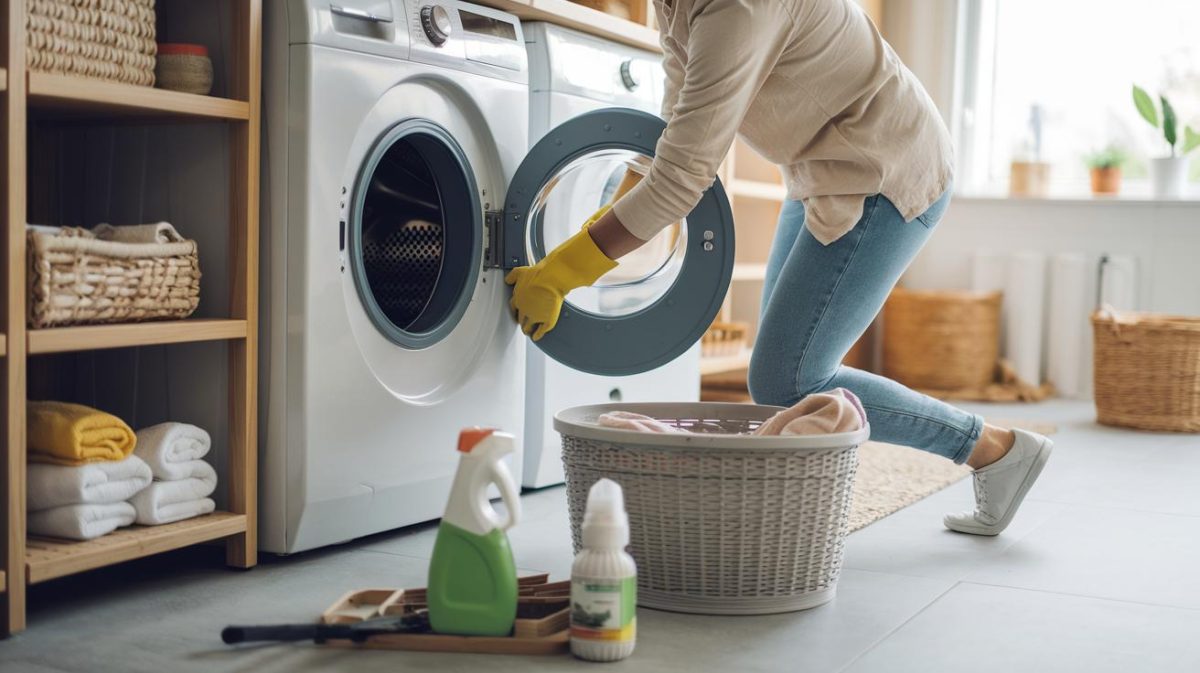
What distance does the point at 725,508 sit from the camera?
155cm

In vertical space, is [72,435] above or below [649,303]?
below

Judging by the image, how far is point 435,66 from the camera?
197 centimetres

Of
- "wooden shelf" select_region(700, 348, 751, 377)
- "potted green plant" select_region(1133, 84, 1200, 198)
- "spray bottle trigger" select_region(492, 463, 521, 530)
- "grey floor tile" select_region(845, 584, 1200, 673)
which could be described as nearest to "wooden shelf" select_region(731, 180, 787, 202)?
"wooden shelf" select_region(700, 348, 751, 377)

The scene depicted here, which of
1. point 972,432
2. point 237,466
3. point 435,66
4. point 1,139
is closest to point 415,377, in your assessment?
point 237,466

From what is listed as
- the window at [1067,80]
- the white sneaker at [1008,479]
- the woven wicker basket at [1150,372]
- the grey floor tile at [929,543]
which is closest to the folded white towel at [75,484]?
the grey floor tile at [929,543]

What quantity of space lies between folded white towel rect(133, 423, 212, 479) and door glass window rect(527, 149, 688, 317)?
678mm

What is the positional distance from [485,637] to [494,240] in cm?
87

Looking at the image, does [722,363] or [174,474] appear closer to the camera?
[174,474]

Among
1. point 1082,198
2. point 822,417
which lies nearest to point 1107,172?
point 1082,198

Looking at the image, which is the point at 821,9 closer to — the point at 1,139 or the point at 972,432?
the point at 972,432

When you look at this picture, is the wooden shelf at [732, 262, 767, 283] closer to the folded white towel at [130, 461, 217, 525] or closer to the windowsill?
the windowsill

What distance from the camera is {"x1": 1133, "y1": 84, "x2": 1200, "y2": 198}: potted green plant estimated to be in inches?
157

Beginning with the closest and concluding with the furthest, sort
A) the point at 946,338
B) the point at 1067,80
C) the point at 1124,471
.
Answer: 1. the point at 1124,471
2. the point at 946,338
3. the point at 1067,80

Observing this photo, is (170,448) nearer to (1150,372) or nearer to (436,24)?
(436,24)
